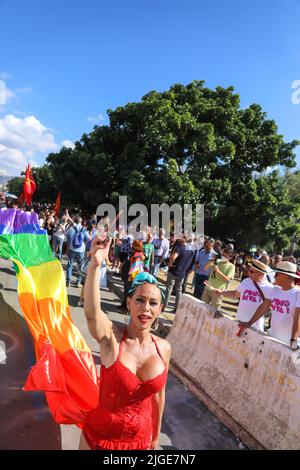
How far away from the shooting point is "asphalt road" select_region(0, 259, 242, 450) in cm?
353

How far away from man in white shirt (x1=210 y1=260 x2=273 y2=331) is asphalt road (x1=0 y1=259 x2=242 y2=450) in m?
1.31

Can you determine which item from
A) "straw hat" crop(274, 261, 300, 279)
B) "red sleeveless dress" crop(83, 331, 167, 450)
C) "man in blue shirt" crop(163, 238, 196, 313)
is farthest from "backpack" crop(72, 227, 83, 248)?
"red sleeveless dress" crop(83, 331, 167, 450)

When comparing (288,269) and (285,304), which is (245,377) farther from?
(288,269)

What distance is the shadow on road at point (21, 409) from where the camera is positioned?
3.45 m

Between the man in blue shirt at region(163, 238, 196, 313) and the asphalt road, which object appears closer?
the asphalt road

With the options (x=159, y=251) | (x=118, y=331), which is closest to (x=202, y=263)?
(x=159, y=251)

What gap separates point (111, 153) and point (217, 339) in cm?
1800

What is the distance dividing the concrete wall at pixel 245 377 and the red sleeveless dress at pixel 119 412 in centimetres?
202

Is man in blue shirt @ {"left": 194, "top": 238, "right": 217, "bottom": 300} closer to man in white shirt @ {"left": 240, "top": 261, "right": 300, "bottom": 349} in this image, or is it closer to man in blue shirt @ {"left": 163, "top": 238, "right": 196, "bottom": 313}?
man in blue shirt @ {"left": 163, "top": 238, "right": 196, "bottom": 313}

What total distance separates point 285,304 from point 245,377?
100 cm

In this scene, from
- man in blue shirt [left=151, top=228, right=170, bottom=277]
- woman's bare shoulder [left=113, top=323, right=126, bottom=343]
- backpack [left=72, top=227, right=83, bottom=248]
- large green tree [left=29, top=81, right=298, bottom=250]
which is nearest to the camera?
woman's bare shoulder [left=113, top=323, right=126, bottom=343]

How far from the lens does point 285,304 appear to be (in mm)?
4430
